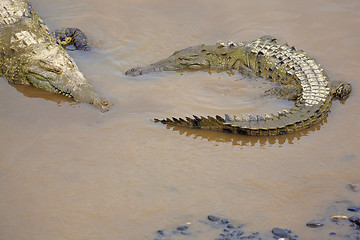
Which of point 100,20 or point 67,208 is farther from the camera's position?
point 100,20

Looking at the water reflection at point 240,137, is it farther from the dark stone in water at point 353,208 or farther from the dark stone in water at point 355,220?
the dark stone in water at point 355,220

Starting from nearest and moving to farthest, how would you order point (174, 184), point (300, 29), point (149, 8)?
point (174, 184) < point (300, 29) < point (149, 8)

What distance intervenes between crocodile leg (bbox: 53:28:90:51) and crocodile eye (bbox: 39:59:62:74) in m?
1.04

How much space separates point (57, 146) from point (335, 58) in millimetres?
5075

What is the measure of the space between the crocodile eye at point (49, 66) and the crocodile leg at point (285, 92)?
347 cm

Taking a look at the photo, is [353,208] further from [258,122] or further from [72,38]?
[72,38]

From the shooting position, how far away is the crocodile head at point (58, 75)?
7062 millimetres

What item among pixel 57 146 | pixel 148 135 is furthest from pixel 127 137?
pixel 57 146

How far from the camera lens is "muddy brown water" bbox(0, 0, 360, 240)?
4.79m

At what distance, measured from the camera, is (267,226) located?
460 cm

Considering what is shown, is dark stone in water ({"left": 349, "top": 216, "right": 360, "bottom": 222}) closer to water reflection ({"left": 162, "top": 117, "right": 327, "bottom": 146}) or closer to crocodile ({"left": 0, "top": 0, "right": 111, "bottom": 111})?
water reflection ({"left": 162, "top": 117, "right": 327, "bottom": 146})

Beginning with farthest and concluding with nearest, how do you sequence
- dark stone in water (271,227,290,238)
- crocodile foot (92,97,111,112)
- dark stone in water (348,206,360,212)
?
crocodile foot (92,97,111,112), dark stone in water (348,206,360,212), dark stone in water (271,227,290,238)

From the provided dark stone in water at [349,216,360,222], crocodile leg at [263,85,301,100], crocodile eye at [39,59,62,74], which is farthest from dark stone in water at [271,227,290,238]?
crocodile eye at [39,59,62,74]

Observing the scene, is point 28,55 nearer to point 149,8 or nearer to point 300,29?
point 149,8
